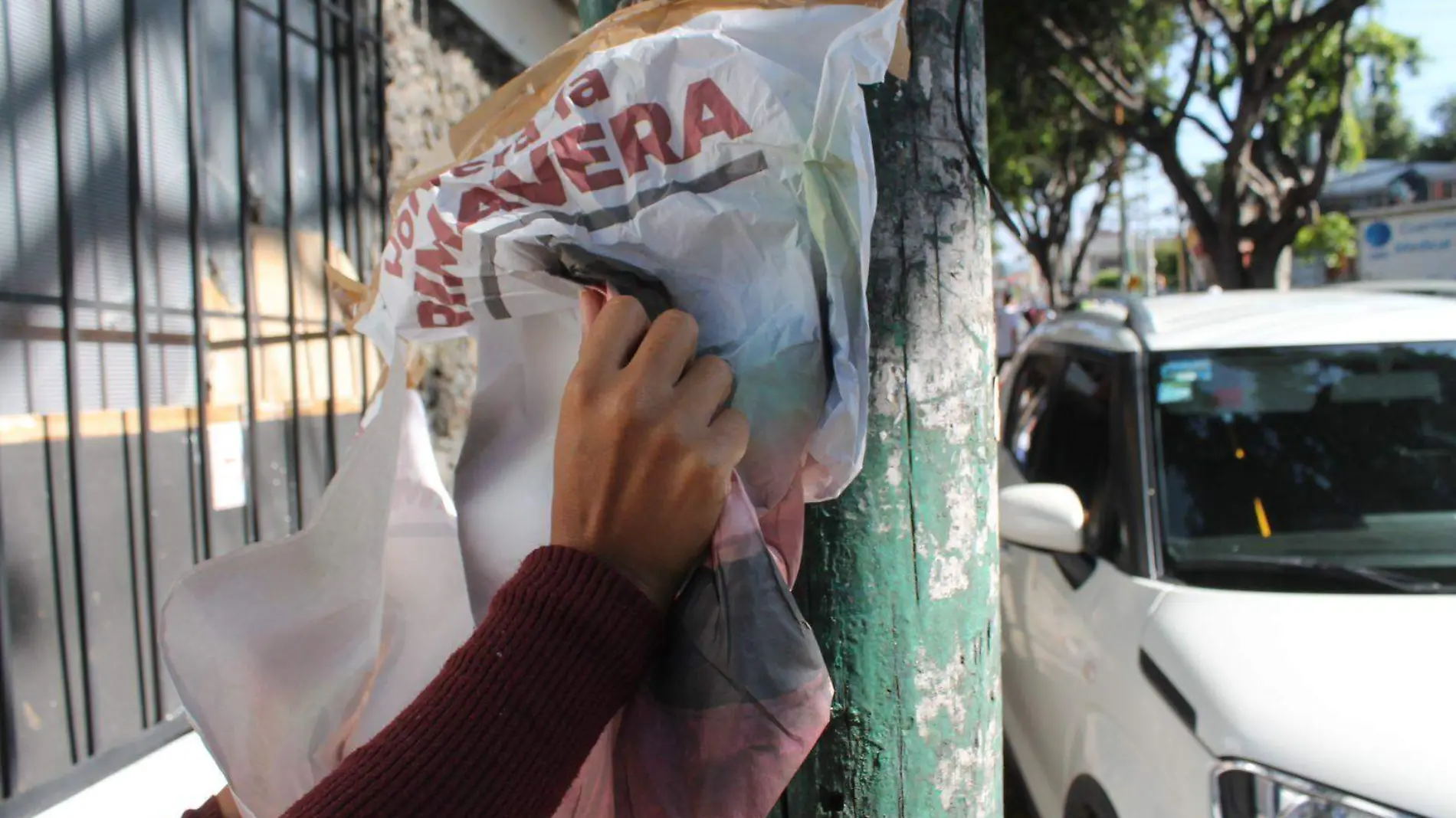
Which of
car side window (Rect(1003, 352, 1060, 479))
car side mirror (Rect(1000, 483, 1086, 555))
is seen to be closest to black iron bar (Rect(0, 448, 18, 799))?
car side mirror (Rect(1000, 483, 1086, 555))

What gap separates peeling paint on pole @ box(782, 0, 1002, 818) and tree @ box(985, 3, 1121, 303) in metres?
3.01

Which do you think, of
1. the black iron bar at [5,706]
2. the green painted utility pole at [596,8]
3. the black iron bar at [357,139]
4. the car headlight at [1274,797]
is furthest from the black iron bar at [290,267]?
the car headlight at [1274,797]

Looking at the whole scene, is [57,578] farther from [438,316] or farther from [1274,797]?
[1274,797]

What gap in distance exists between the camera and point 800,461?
94cm

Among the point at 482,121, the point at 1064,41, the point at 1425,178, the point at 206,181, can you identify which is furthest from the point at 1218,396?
the point at 1425,178

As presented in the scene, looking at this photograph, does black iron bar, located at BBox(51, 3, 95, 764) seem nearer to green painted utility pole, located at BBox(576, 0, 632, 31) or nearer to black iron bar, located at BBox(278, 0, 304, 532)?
black iron bar, located at BBox(278, 0, 304, 532)

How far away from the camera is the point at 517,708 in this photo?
0.76 m

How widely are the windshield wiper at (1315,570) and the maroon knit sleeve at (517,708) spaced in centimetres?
197

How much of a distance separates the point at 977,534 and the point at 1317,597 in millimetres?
1344

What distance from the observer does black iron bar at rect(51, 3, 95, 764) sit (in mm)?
2277

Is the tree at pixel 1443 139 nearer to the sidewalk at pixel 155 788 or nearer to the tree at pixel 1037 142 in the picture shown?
the tree at pixel 1037 142

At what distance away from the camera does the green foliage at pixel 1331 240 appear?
22.4 m

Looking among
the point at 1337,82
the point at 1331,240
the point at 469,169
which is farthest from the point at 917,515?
the point at 1331,240

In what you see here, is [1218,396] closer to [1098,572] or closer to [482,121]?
[1098,572]
